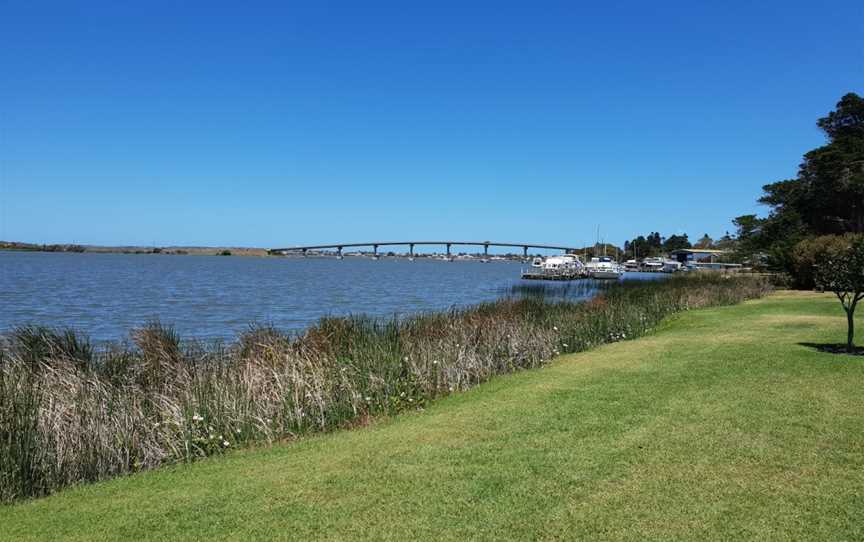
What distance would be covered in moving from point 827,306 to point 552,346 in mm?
15665

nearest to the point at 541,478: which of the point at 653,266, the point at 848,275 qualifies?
the point at 848,275

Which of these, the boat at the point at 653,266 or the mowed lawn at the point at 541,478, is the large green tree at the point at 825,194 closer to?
the mowed lawn at the point at 541,478

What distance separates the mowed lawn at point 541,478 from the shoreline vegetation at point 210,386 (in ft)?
2.45

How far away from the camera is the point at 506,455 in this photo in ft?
23.9

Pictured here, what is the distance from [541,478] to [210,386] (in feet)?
18.9

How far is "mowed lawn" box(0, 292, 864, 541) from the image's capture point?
17.9 ft

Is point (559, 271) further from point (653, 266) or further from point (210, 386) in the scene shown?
point (210, 386)

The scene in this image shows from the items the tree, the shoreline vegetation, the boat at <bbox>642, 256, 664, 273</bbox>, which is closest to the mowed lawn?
the shoreline vegetation

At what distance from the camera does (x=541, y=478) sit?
6477 millimetres

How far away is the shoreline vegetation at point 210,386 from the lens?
781 cm

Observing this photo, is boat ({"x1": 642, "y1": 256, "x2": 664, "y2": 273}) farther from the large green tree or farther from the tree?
the tree

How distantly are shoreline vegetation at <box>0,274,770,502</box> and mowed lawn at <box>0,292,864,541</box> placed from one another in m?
0.75

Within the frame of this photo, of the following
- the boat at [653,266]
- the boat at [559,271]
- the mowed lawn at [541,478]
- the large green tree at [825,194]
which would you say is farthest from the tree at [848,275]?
the boat at [653,266]

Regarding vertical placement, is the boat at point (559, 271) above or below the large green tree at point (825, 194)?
below
